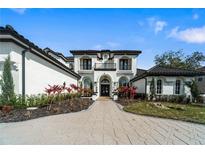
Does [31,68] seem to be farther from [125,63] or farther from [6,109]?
[125,63]

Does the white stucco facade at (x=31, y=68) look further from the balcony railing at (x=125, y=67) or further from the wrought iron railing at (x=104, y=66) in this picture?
the balcony railing at (x=125, y=67)

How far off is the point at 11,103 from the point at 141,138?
6.54m

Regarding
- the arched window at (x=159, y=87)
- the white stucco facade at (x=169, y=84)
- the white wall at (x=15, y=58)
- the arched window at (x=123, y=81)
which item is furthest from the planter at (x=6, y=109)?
Answer: the arched window at (x=123, y=81)

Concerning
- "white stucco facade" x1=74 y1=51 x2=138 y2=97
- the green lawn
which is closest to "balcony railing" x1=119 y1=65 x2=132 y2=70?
"white stucco facade" x1=74 y1=51 x2=138 y2=97

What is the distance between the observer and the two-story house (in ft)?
92.1

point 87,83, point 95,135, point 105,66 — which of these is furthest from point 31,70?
point 105,66

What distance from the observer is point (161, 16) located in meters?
7.86

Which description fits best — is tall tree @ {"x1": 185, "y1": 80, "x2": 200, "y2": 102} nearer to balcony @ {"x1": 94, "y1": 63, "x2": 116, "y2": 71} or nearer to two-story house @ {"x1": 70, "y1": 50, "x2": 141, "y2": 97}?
two-story house @ {"x1": 70, "y1": 50, "x2": 141, "y2": 97}

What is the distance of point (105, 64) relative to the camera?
28.2 meters

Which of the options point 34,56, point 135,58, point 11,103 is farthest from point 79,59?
point 11,103
